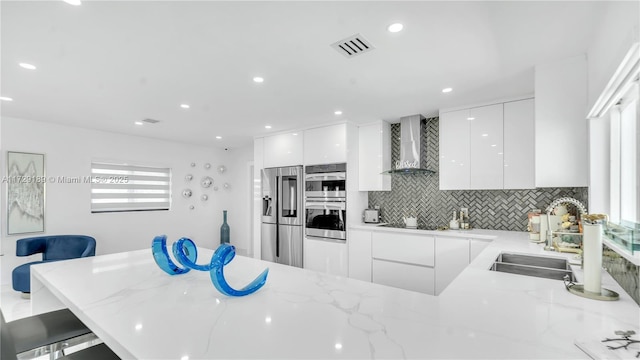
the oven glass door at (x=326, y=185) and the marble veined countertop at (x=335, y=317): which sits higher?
the oven glass door at (x=326, y=185)

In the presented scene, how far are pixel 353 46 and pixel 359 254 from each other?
264 cm

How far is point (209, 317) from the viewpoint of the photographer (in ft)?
3.36

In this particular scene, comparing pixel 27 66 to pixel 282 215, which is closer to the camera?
pixel 27 66

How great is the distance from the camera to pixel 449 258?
3.16 m

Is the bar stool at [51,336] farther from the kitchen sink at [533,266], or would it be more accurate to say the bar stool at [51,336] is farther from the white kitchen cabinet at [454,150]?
the white kitchen cabinet at [454,150]

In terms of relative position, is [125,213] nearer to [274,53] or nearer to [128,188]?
[128,188]

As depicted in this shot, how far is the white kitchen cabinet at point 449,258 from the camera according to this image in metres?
3.08

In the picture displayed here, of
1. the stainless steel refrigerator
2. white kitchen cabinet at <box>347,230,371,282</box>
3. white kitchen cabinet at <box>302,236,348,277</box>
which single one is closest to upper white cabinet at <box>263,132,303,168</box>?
the stainless steel refrigerator

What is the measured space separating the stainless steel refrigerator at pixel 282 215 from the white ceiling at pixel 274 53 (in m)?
1.31

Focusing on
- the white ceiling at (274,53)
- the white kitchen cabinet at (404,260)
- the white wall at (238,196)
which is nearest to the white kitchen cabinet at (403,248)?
the white kitchen cabinet at (404,260)

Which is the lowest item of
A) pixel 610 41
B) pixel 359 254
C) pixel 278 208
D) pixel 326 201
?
pixel 359 254

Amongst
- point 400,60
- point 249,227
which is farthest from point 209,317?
point 249,227

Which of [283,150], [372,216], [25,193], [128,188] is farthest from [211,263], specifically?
[128,188]

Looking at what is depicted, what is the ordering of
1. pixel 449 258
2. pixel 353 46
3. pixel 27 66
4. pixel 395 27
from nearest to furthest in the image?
pixel 395 27 → pixel 353 46 → pixel 27 66 → pixel 449 258
